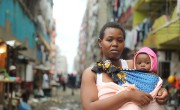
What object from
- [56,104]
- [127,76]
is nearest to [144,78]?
[127,76]

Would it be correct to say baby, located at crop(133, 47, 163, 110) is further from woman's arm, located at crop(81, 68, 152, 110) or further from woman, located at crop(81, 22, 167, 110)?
woman's arm, located at crop(81, 68, 152, 110)

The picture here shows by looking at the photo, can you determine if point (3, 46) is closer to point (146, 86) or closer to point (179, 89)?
point (179, 89)

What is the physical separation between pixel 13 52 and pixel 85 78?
14249mm

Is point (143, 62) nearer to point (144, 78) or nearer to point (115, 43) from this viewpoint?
point (144, 78)

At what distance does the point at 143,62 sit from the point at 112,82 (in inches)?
12.0

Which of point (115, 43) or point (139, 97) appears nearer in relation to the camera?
point (139, 97)

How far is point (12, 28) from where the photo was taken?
1847cm

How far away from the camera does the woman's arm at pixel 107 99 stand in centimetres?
234

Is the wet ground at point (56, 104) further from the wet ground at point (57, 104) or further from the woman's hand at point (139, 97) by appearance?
the woman's hand at point (139, 97)

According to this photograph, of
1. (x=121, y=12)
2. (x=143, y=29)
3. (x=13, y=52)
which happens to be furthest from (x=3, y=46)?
(x=121, y=12)

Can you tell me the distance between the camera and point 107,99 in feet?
7.72

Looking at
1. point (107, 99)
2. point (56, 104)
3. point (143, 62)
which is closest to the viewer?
point (107, 99)

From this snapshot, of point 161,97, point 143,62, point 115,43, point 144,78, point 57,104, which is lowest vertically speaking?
point 57,104

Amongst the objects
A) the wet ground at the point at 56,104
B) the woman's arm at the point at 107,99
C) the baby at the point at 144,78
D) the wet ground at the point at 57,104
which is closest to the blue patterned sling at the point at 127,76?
the baby at the point at 144,78
